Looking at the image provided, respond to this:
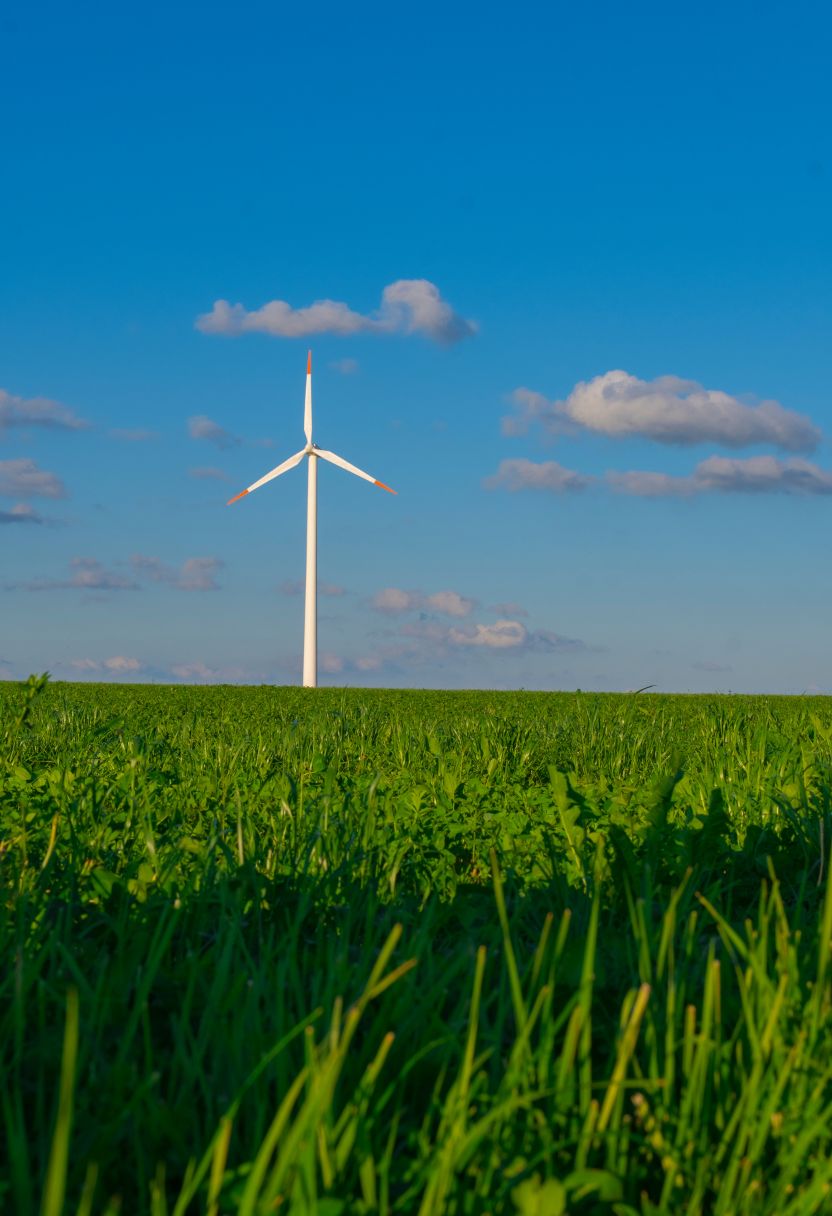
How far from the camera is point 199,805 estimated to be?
6.53 meters

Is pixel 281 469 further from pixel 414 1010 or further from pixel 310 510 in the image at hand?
pixel 414 1010

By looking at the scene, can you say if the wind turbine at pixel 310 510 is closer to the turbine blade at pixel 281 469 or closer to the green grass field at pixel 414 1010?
the turbine blade at pixel 281 469

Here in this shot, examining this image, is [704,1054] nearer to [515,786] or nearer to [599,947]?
[599,947]

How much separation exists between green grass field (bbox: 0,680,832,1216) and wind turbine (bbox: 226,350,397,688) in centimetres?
2986

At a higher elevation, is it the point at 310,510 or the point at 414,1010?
the point at 310,510

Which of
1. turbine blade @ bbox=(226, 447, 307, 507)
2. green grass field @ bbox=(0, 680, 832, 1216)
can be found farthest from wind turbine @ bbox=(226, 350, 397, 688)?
green grass field @ bbox=(0, 680, 832, 1216)

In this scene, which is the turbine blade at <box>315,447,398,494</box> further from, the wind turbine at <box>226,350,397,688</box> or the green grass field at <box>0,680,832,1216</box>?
the green grass field at <box>0,680,832,1216</box>

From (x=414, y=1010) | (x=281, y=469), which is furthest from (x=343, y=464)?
(x=414, y=1010)

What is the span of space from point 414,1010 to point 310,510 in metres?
35.4

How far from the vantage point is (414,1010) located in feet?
8.95

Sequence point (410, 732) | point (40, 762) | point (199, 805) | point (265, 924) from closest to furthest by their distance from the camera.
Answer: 1. point (265, 924)
2. point (199, 805)
3. point (40, 762)
4. point (410, 732)

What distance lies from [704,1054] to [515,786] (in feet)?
15.7

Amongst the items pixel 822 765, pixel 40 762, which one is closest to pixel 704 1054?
pixel 822 765

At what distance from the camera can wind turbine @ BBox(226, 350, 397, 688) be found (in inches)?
1410
